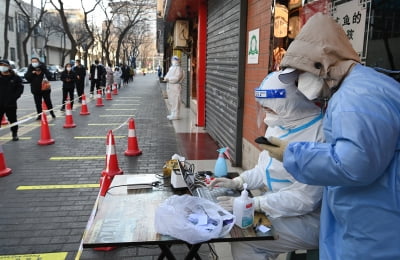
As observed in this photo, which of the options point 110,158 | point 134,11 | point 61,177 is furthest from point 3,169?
point 134,11

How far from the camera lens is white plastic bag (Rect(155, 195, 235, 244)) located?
1.87 meters

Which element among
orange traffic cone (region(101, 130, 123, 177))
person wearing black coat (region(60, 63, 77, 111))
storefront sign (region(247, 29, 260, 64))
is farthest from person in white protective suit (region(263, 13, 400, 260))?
person wearing black coat (region(60, 63, 77, 111))

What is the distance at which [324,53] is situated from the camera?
1.73 m

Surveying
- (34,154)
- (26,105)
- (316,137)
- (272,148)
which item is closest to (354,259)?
(272,148)

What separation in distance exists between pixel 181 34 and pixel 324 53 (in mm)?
11958

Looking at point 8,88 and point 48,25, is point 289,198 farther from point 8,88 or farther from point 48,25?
point 48,25

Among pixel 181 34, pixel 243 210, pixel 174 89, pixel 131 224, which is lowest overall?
Result: pixel 131 224

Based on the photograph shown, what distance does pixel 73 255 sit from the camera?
3393 mm

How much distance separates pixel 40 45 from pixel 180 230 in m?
60.1

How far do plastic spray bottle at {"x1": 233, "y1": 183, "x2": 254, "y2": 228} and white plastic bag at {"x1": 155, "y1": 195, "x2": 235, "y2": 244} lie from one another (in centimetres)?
4

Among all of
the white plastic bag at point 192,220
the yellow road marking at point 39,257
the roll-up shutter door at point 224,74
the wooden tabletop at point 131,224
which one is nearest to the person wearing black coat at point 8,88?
the roll-up shutter door at point 224,74

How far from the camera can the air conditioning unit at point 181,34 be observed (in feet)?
42.8

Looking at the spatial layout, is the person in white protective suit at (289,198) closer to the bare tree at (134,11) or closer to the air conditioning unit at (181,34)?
the air conditioning unit at (181,34)

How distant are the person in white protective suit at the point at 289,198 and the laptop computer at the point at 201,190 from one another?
0.82ft
